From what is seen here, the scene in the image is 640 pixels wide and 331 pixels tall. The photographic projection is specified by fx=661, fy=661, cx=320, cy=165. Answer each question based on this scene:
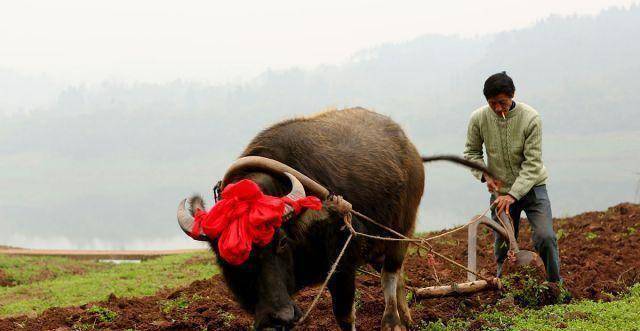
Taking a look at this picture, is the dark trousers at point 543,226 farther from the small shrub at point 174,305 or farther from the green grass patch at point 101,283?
the green grass patch at point 101,283

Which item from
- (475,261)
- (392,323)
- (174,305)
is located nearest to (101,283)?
(174,305)

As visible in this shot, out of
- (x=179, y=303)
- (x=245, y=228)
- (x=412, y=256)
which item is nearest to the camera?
(x=245, y=228)

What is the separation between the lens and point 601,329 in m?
5.00

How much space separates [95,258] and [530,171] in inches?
417

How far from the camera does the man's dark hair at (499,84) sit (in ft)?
18.2

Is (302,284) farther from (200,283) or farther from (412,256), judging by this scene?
(412,256)

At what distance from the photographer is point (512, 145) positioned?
5.85 meters

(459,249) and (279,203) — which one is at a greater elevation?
(279,203)

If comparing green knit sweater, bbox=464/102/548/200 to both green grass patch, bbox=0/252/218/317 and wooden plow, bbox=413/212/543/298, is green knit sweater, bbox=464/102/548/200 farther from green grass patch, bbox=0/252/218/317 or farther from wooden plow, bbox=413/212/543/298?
green grass patch, bbox=0/252/218/317

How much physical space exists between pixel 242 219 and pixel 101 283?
7262 millimetres

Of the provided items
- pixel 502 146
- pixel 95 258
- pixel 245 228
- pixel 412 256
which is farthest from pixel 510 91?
pixel 95 258

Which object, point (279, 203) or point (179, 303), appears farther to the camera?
point (179, 303)

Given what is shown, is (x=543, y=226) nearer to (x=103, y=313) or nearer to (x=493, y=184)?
(x=493, y=184)

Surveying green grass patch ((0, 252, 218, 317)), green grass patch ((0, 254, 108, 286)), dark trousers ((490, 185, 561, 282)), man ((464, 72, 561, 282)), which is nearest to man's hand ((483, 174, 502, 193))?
man ((464, 72, 561, 282))
